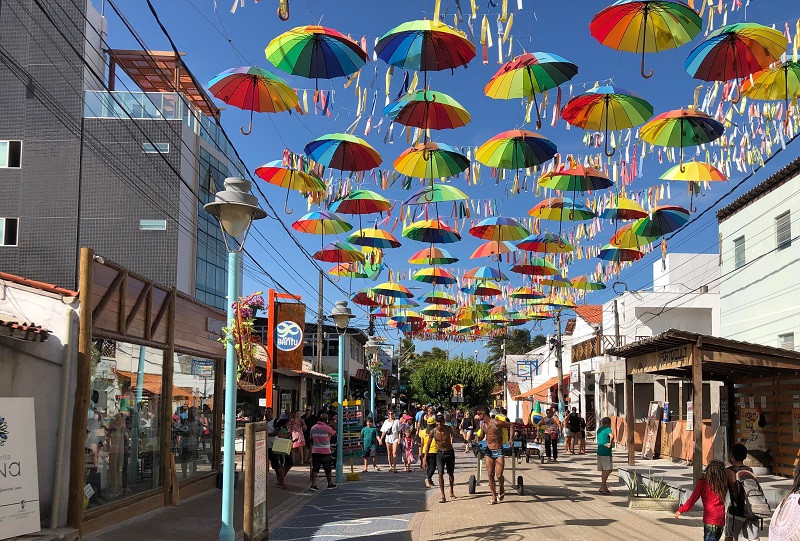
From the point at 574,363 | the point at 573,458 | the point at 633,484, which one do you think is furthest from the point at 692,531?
the point at 574,363

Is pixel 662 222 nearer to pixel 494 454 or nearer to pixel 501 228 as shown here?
pixel 501 228

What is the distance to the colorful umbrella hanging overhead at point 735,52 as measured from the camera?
9.08 meters

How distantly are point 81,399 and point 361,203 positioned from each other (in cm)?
730

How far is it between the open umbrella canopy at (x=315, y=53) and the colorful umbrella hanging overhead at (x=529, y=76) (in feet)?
6.08

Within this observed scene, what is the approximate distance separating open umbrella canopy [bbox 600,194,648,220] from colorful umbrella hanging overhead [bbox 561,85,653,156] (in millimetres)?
4161

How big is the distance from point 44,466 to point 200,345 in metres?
6.68

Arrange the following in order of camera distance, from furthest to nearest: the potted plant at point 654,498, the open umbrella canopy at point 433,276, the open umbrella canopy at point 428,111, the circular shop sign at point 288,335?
the open umbrella canopy at point 433,276 → the circular shop sign at point 288,335 → the potted plant at point 654,498 → the open umbrella canopy at point 428,111

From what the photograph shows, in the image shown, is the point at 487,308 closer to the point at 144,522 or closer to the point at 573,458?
the point at 573,458

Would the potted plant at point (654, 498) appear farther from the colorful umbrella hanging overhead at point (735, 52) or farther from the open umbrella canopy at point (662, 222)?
the colorful umbrella hanging overhead at point (735, 52)

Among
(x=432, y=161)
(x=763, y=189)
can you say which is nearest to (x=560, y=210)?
(x=432, y=161)

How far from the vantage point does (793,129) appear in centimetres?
1184

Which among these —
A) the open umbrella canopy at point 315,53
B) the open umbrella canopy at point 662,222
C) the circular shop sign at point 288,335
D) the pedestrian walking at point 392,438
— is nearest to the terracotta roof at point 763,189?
the open umbrella canopy at point 662,222

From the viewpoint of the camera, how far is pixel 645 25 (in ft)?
29.2

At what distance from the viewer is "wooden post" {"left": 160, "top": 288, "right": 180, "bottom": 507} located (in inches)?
523
